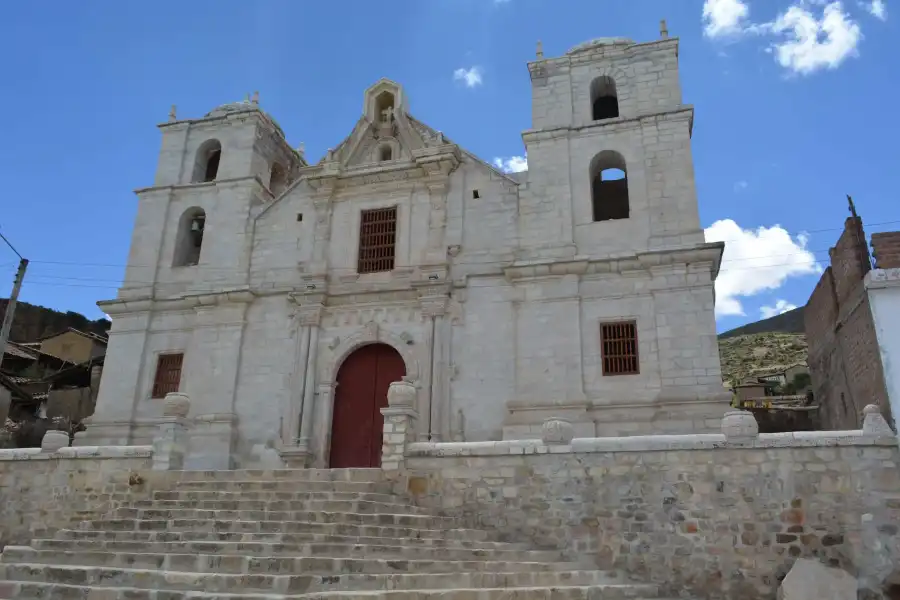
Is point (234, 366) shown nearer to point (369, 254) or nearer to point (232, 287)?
point (232, 287)

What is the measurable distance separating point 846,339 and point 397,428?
1401cm

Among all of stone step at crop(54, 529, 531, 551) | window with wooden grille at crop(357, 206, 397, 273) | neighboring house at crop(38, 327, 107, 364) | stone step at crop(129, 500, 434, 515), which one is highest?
neighboring house at crop(38, 327, 107, 364)

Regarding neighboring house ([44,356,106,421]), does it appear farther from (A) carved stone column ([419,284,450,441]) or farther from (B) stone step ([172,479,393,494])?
(A) carved stone column ([419,284,450,441])

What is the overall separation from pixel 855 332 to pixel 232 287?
16742 mm

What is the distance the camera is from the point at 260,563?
354 inches

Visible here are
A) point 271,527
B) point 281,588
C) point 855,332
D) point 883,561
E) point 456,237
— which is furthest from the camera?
point 855,332

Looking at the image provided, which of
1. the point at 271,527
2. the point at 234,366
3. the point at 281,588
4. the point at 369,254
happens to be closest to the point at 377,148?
the point at 369,254

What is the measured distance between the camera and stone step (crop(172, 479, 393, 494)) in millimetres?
12008

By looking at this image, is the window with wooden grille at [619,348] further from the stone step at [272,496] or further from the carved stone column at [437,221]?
the stone step at [272,496]

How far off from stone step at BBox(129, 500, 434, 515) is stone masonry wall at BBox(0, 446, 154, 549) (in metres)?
2.39

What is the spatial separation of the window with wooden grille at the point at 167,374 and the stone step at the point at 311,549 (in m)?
7.64

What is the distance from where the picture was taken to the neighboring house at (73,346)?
126ft

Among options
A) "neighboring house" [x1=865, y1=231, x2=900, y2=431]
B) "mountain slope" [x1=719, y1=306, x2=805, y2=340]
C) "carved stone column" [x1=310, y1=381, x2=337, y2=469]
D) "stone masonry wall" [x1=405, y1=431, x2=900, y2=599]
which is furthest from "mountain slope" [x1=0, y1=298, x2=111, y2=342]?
"mountain slope" [x1=719, y1=306, x2=805, y2=340]

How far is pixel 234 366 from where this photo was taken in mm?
17578
